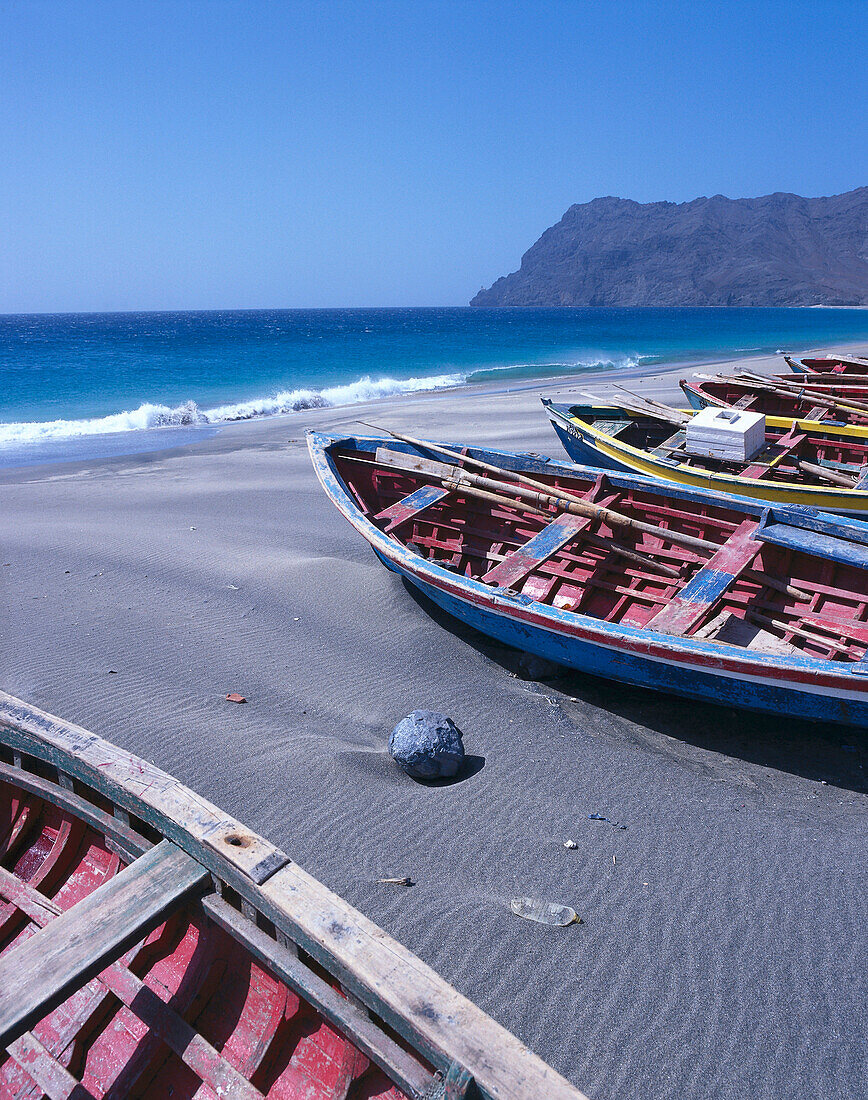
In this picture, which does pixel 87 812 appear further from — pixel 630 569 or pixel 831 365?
pixel 831 365

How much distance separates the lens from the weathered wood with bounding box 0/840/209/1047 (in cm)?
191

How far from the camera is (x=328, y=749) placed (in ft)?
15.3

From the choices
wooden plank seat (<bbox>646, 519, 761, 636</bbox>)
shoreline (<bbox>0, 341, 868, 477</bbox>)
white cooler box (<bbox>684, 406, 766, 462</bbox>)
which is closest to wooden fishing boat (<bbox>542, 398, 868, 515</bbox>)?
white cooler box (<bbox>684, 406, 766, 462</bbox>)

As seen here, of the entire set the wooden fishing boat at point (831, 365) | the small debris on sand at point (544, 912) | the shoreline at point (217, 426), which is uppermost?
the wooden fishing boat at point (831, 365)

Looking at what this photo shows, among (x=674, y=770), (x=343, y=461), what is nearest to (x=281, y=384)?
(x=343, y=461)

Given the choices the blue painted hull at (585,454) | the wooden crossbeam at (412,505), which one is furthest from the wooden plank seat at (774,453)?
the wooden crossbeam at (412,505)

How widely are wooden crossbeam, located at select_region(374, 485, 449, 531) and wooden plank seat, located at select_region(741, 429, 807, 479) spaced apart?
4182mm

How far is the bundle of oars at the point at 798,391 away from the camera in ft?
33.4

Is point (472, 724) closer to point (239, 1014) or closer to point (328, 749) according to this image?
point (328, 749)

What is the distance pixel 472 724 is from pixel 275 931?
2.88m

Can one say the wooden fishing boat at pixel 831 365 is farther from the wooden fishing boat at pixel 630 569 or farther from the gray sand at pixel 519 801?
the gray sand at pixel 519 801

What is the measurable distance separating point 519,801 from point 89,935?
2700 millimetres

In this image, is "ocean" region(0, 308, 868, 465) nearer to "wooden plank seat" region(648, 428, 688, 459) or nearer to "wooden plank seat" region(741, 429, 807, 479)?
"wooden plank seat" region(648, 428, 688, 459)

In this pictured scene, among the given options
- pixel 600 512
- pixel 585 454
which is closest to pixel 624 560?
pixel 600 512
